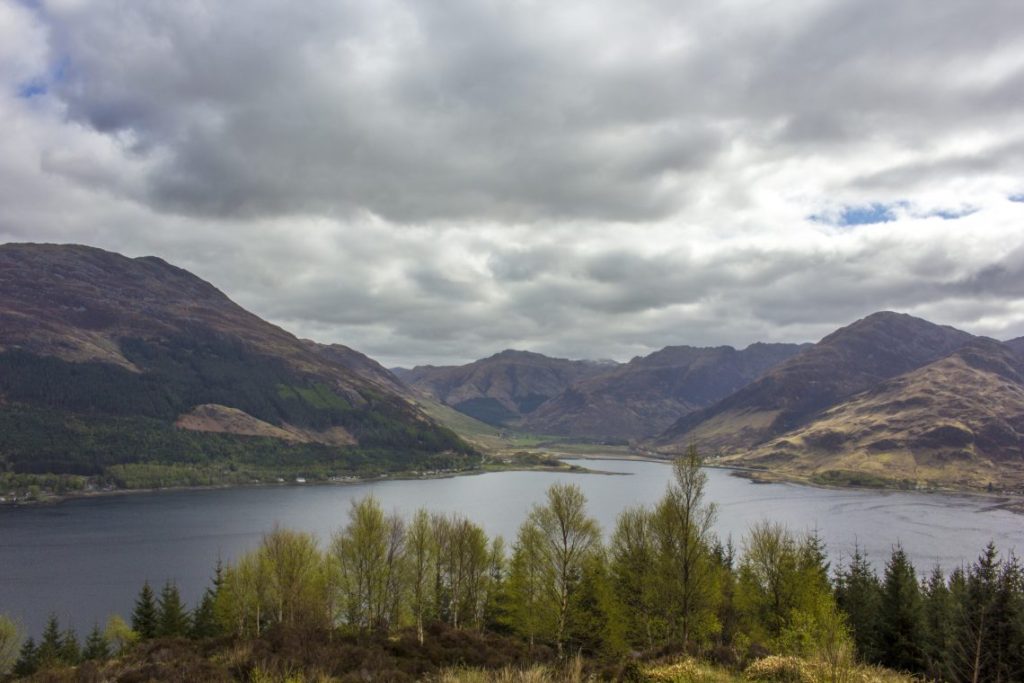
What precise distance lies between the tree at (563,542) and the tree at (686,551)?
7769mm

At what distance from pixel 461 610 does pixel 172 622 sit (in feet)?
90.5

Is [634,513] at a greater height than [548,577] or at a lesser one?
greater

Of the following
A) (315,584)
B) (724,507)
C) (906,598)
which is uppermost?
(906,598)

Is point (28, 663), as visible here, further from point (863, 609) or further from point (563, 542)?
point (863, 609)

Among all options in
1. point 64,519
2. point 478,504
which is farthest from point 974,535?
point 64,519

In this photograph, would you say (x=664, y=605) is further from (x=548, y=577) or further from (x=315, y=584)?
(x=315, y=584)

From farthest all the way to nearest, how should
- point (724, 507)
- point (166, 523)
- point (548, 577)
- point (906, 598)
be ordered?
point (724, 507), point (166, 523), point (548, 577), point (906, 598)

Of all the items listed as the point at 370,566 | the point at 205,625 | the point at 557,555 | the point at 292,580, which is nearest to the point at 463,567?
the point at 370,566

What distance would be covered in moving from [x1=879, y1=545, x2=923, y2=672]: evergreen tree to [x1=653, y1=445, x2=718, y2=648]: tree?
38.4ft

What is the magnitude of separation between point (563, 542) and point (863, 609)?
2651cm

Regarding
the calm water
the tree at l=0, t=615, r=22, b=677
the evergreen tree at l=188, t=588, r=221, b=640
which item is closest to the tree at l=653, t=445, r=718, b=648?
the evergreen tree at l=188, t=588, r=221, b=640

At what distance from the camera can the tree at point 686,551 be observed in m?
39.7

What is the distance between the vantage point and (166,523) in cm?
16288

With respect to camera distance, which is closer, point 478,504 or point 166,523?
point 166,523
